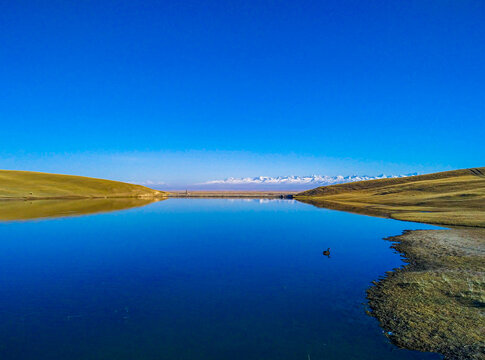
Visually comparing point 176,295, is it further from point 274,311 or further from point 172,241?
point 172,241

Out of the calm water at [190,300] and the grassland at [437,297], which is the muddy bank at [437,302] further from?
the calm water at [190,300]

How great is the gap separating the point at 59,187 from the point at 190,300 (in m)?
159

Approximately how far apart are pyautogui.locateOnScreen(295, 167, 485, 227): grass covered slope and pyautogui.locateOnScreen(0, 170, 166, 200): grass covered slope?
108 m

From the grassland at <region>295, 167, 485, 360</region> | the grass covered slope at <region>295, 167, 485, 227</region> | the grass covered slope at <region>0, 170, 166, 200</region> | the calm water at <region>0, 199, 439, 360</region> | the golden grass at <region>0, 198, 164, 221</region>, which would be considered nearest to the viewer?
the calm water at <region>0, 199, 439, 360</region>

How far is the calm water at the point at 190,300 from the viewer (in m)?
13.0

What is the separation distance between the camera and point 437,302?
1681 cm

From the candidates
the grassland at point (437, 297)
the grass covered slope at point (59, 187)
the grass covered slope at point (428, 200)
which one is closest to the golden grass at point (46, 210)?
the grass covered slope at point (59, 187)

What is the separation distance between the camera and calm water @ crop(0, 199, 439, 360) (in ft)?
42.6

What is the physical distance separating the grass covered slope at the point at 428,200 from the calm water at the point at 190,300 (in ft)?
88.3

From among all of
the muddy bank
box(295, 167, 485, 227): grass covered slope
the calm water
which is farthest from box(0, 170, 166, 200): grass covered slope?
the muddy bank

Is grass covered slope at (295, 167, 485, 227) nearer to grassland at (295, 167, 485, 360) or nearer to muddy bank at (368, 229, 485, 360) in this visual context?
grassland at (295, 167, 485, 360)

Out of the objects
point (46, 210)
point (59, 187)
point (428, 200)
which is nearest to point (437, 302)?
point (428, 200)

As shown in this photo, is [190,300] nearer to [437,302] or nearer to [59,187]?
[437,302]

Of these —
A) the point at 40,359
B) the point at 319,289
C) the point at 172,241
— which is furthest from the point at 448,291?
the point at 172,241
